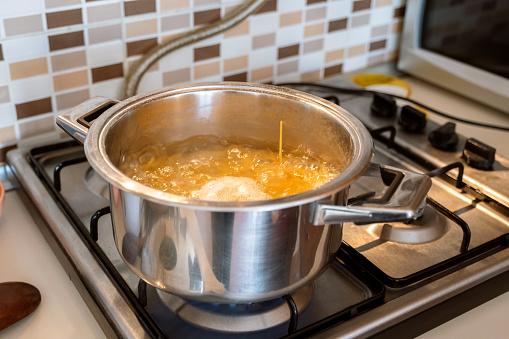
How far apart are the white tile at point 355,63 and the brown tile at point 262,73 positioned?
20 cm

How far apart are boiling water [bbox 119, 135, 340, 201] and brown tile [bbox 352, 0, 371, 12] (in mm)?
584

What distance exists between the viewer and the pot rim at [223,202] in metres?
0.53

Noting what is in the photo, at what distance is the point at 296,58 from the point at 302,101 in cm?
52

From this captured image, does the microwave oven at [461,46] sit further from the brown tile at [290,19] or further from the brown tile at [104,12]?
the brown tile at [104,12]

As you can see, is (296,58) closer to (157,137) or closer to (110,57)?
(110,57)

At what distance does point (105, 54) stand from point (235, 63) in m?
0.26

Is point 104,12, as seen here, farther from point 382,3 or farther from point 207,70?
point 382,3

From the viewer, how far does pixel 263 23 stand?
1143 millimetres

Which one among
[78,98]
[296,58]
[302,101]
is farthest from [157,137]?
[296,58]

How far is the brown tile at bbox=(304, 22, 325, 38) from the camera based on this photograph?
121cm

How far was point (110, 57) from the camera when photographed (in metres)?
1.01

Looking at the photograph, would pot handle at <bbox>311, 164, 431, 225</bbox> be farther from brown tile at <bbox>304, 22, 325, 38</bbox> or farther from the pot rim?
brown tile at <bbox>304, 22, 325, 38</bbox>

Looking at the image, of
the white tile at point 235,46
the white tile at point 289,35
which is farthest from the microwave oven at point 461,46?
the white tile at point 235,46

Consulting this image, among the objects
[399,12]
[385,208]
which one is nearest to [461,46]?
[399,12]
